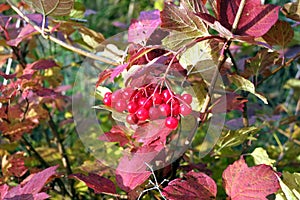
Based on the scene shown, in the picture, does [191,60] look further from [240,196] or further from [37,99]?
[37,99]

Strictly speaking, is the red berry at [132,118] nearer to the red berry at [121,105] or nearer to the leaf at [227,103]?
the red berry at [121,105]

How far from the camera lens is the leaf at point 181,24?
803 millimetres

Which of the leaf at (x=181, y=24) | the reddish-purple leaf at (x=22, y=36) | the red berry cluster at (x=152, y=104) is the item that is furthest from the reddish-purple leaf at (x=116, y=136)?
the reddish-purple leaf at (x=22, y=36)

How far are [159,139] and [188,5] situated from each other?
269mm

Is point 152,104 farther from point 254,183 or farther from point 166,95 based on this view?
point 254,183

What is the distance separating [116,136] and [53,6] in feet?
1.06

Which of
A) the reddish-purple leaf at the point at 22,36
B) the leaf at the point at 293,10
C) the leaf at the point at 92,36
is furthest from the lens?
the leaf at the point at 92,36

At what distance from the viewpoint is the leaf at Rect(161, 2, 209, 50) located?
80 cm

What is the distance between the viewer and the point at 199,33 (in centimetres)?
84

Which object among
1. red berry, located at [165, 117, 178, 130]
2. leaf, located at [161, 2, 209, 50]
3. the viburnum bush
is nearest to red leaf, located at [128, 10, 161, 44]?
the viburnum bush

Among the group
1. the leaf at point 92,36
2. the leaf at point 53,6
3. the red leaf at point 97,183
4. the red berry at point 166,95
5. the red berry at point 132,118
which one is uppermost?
the leaf at point 53,6

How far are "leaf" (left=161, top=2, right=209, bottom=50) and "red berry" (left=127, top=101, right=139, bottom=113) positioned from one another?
5.1 inches

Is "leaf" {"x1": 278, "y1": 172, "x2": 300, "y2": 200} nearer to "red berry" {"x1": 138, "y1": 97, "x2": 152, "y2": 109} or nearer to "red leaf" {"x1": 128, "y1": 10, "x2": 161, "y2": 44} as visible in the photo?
"red berry" {"x1": 138, "y1": 97, "x2": 152, "y2": 109}

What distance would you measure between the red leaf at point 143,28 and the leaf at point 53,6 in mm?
156
